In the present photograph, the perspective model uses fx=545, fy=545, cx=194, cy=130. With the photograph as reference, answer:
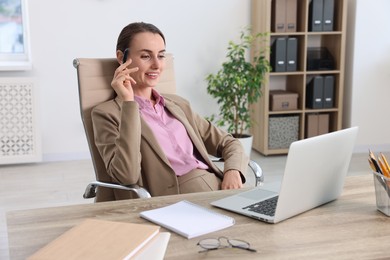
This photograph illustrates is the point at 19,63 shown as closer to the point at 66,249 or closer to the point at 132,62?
the point at 132,62

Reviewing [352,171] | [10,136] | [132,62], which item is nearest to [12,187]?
[10,136]

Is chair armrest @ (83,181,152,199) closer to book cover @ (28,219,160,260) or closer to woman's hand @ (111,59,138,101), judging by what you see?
woman's hand @ (111,59,138,101)

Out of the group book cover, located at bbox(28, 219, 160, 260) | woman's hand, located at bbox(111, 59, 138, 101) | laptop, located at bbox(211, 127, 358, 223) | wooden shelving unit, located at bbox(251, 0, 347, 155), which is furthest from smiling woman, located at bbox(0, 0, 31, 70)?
book cover, located at bbox(28, 219, 160, 260)

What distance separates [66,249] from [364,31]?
420 centimetres

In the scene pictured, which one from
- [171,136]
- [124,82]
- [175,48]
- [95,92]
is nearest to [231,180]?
[171,136]

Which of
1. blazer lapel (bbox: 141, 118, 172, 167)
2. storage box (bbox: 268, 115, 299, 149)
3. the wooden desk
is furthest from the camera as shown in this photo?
storage box (bbox: 268, 115, 299, 149)

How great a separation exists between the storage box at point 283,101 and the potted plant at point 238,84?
188mm

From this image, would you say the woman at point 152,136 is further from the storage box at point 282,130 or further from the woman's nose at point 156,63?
the storage box at point 282,130

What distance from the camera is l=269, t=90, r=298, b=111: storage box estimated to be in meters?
4.72

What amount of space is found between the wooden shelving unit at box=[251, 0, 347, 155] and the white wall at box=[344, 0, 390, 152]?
0.12m

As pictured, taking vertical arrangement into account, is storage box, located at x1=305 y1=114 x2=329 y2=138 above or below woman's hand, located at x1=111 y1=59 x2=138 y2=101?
below

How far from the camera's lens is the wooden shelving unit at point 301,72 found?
462cm

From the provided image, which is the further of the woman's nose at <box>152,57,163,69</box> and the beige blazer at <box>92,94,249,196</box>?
the woman's nose at <box>152,57,163,69</box>

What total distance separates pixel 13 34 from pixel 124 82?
Answer: 2.86m
